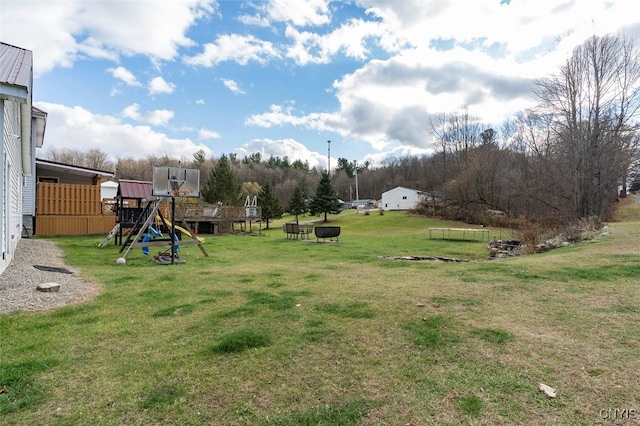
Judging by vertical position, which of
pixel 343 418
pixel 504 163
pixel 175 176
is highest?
pixel 504 163

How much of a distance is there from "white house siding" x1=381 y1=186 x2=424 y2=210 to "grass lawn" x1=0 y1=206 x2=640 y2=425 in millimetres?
48568

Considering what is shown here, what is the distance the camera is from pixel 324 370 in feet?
10.5

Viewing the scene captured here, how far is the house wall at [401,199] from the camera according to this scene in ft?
178

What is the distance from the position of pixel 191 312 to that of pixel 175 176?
7.78 metres

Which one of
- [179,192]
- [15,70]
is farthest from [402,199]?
[15,70]

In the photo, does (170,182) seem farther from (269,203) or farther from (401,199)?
(401,199)

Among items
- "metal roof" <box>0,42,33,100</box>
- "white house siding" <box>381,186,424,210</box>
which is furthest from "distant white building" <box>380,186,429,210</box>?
"metal roof" <box>0,42,33,100</box>

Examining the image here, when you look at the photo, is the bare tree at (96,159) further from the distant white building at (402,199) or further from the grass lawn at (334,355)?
the grass lawn at (334,355)

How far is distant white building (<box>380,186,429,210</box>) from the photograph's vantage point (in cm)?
5401

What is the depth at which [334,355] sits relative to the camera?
3.50 metres

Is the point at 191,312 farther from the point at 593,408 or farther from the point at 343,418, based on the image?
the point at 593,408

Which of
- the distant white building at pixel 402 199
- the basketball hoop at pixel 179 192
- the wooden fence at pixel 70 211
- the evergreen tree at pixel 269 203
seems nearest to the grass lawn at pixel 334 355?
the basketball hoop at pixel 179 192

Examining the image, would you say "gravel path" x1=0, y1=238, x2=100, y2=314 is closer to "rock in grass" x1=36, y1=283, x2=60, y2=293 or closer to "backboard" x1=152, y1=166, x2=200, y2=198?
"rock in grass" x1=36, y1=283, x2=60, y2=293

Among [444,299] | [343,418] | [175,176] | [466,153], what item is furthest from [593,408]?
[466,153]
